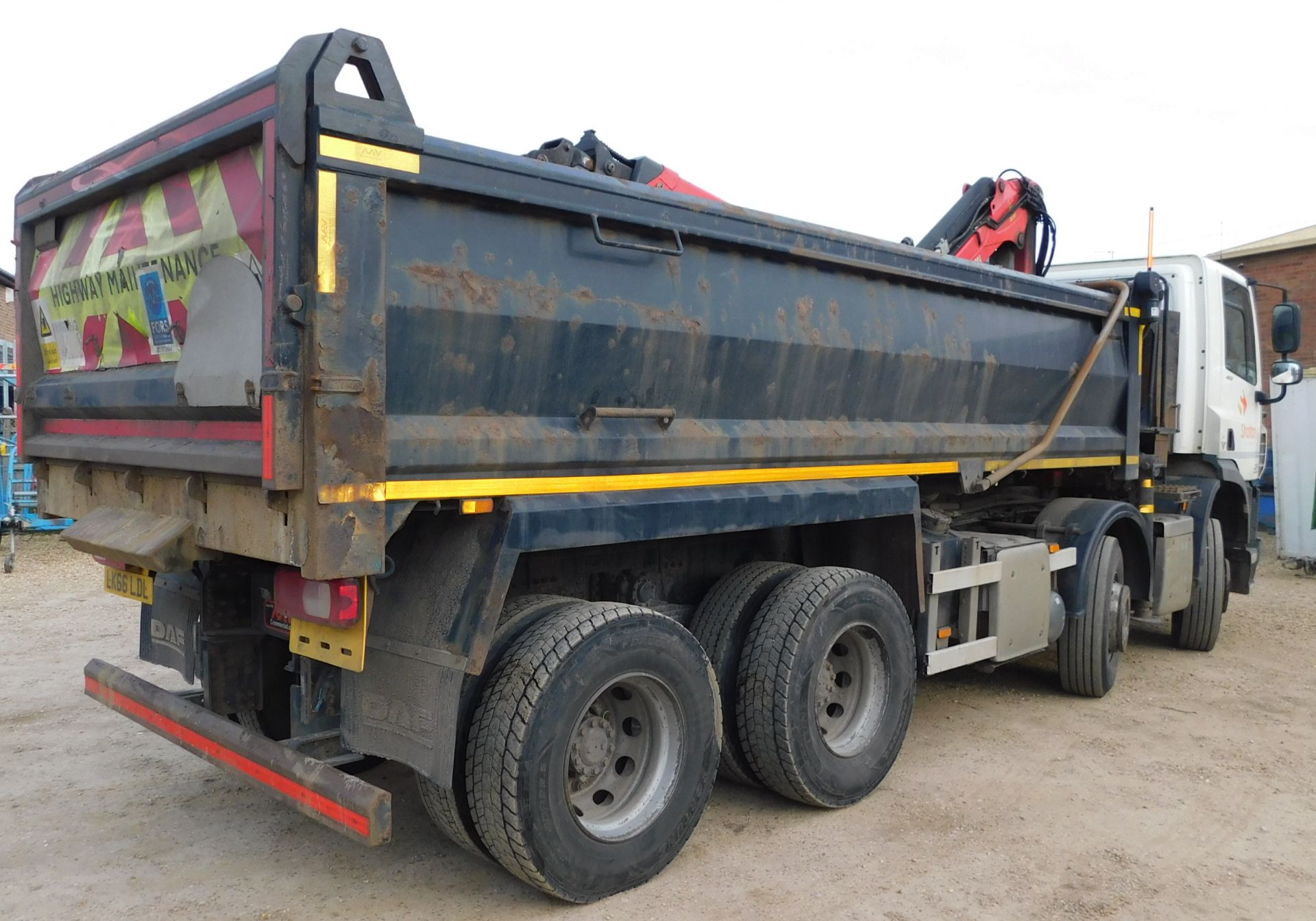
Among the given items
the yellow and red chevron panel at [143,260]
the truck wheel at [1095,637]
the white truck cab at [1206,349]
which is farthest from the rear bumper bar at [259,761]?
the white truck cab at [1206,349]

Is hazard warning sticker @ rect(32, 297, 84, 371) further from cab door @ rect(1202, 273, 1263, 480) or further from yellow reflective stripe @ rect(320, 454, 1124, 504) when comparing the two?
cab door @ rect(1202, 273, 1263, 480)

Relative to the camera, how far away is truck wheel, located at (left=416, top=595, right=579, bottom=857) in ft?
11.0

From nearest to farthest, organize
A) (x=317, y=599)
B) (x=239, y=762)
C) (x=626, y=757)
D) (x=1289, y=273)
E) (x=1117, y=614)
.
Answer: (x=317, y=599)
(x=239, y=762)
(x=626, y=757)
(x=1117, y=614)
(x=1289, y=273)

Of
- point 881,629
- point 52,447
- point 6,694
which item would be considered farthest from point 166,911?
point 6,694

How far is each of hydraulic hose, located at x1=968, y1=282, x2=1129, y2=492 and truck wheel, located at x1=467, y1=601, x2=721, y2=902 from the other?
8.31 feet

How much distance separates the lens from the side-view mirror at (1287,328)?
24.4 ft

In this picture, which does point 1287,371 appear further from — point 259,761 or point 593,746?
point 259,761

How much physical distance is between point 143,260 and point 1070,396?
5.05 m

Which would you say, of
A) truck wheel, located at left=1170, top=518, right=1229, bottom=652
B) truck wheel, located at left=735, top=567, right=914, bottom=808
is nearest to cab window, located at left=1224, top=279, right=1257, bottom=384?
truck wheel, located at left=1170, top=518, right=1229, bottom=652

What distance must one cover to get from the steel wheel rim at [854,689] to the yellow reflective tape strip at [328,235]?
9.10 ft

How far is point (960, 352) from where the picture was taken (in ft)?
17.3

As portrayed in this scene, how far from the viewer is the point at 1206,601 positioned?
7.57 metres

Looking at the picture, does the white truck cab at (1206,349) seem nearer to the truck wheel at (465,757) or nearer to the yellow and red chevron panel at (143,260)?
the truck wheel at (465,757)

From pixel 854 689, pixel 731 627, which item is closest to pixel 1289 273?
pixel 854 689
